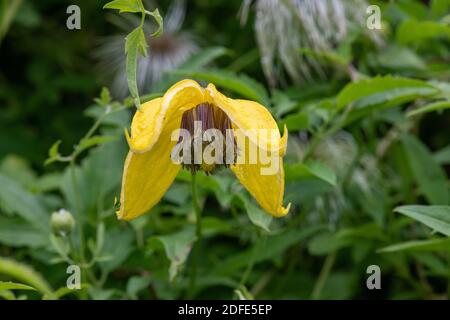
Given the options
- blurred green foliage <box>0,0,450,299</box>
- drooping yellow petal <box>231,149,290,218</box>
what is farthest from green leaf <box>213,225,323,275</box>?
drooping yellow petal <box>231,149,290,218</box>

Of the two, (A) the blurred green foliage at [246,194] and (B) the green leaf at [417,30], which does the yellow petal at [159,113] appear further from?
(B) the green leaf at [417,30]

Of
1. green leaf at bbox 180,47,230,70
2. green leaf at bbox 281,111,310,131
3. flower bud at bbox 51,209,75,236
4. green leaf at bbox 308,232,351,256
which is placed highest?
green leaf at bbox 180,47,230,70

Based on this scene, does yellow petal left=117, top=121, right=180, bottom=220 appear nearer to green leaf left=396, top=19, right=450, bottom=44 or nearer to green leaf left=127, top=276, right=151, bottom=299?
green leaf left=127, top=276, right=151, bottom=299

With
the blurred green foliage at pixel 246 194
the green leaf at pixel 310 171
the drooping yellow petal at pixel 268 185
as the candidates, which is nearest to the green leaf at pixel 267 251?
the blurred green foliage at pixel 246 194

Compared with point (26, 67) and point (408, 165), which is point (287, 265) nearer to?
point (408, 165)

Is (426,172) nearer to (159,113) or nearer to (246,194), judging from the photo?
(246,194)

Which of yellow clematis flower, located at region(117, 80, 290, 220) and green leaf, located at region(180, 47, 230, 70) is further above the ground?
green leaf, located at region(180, 47, 230, 70)
